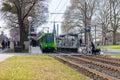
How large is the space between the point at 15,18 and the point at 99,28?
26177 mm

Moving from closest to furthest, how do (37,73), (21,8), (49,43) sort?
(37,73) < (49,43) < (21,8)

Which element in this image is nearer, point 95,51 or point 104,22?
point 95,51

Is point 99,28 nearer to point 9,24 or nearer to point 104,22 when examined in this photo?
point 104,22

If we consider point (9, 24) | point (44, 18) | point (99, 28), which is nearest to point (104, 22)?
point (99, 28)

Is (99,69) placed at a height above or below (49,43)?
below

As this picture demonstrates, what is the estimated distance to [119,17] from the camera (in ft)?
294

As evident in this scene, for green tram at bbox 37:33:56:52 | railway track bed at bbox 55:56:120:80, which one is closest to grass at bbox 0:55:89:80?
railway track bed at bbox 55:56:120:80

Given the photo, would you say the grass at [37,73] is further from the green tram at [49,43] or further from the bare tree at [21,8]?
the bare tree at [21,8]

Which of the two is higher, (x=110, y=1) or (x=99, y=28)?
(x=110, y=1)

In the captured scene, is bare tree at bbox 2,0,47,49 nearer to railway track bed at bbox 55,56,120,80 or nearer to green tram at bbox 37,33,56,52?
green tram at bbox 37,33,56,52

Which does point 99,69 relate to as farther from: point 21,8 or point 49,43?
point 21,8

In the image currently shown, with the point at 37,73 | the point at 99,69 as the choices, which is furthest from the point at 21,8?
the point at 37,73

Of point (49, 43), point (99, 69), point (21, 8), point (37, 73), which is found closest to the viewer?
point (37, 73)

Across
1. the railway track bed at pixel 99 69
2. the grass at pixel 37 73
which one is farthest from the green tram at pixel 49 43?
the grass at pixel 37 73
